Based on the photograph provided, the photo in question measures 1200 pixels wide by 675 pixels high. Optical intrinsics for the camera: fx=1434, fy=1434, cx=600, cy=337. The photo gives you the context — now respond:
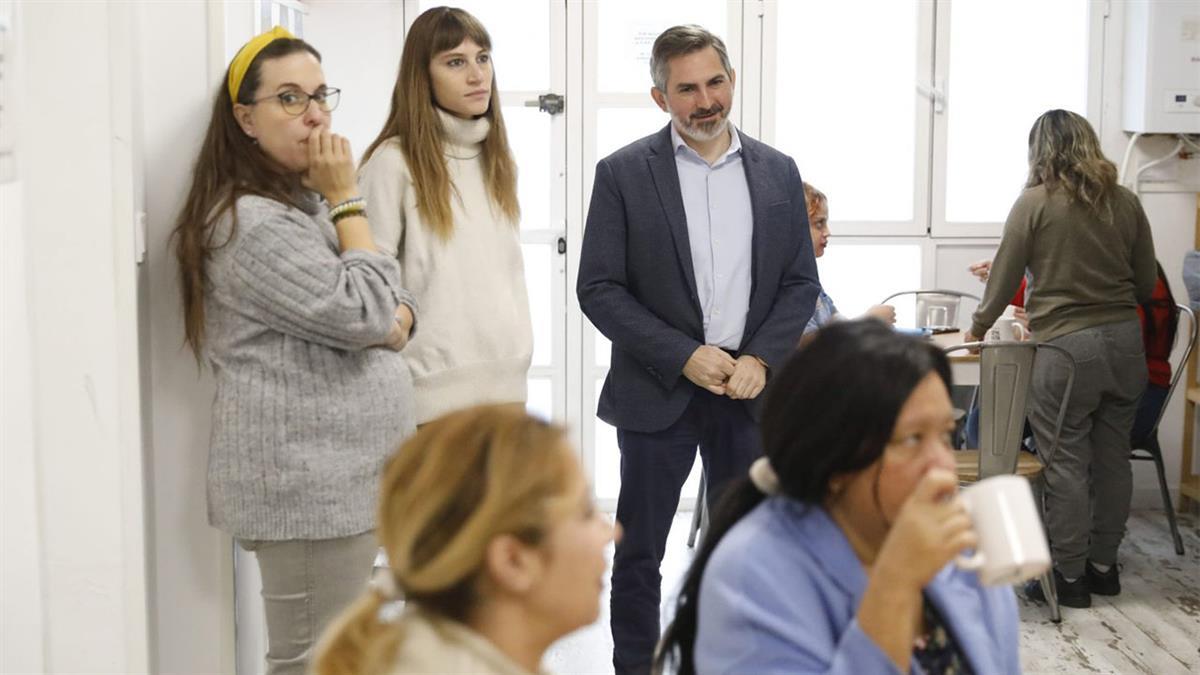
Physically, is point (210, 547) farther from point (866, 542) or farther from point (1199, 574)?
point (1199, 574)

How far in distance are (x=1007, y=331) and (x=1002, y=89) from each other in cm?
143

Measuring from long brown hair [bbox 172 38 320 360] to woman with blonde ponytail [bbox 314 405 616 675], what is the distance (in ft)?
4.10

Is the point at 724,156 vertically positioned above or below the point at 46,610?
above

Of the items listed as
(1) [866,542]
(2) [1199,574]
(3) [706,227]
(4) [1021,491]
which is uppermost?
(3) [706,227]

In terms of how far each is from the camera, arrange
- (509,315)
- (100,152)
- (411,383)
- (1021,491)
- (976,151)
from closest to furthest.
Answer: (1021,491)
(100,152)
(411,383)
(509,315)
(976,151)

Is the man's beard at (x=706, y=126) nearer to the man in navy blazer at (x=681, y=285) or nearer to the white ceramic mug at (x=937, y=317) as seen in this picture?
the man in navy blazer at (x=681, y=285)

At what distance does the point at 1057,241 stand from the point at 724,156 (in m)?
1.55

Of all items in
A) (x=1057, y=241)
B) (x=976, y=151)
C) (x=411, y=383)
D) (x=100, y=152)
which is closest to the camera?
(x=100, y=152)

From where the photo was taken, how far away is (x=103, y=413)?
7.68 ft

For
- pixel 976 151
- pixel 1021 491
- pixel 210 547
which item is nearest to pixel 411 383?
pixel 210 547

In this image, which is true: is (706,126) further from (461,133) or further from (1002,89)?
(1002,89)

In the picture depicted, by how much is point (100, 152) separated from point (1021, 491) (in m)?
1.56

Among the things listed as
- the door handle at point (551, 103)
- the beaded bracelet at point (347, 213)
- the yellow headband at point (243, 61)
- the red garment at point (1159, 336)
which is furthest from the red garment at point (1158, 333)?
the yellow headband at point (243, 61)

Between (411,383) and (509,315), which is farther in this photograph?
(509,315)
